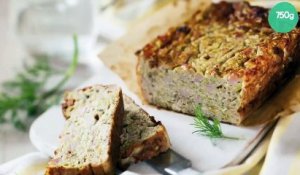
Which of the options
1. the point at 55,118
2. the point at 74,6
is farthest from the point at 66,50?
the point at 55,118

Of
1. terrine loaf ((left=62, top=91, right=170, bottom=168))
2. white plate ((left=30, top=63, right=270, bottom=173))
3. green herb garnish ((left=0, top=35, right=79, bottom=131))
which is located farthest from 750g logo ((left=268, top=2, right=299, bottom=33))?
green herb garnish ((left=0, top=35, right=79, bottom=131))

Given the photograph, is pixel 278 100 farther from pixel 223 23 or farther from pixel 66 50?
pixel 66 50

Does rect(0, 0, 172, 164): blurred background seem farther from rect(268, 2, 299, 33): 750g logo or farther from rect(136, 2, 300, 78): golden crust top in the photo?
rect(268, 2, 299, 33): 750g logo

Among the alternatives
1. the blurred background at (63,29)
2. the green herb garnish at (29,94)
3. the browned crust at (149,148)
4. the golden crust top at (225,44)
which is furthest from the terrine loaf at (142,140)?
the blurred background at (63,29)

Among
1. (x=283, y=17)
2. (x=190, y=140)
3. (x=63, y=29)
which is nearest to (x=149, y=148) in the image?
(x=190, y=140)

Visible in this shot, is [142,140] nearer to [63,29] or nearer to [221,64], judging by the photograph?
[221,64]

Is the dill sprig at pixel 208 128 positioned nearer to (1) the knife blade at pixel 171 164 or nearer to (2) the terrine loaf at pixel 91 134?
(1) the knife blade at pixel 171 164
